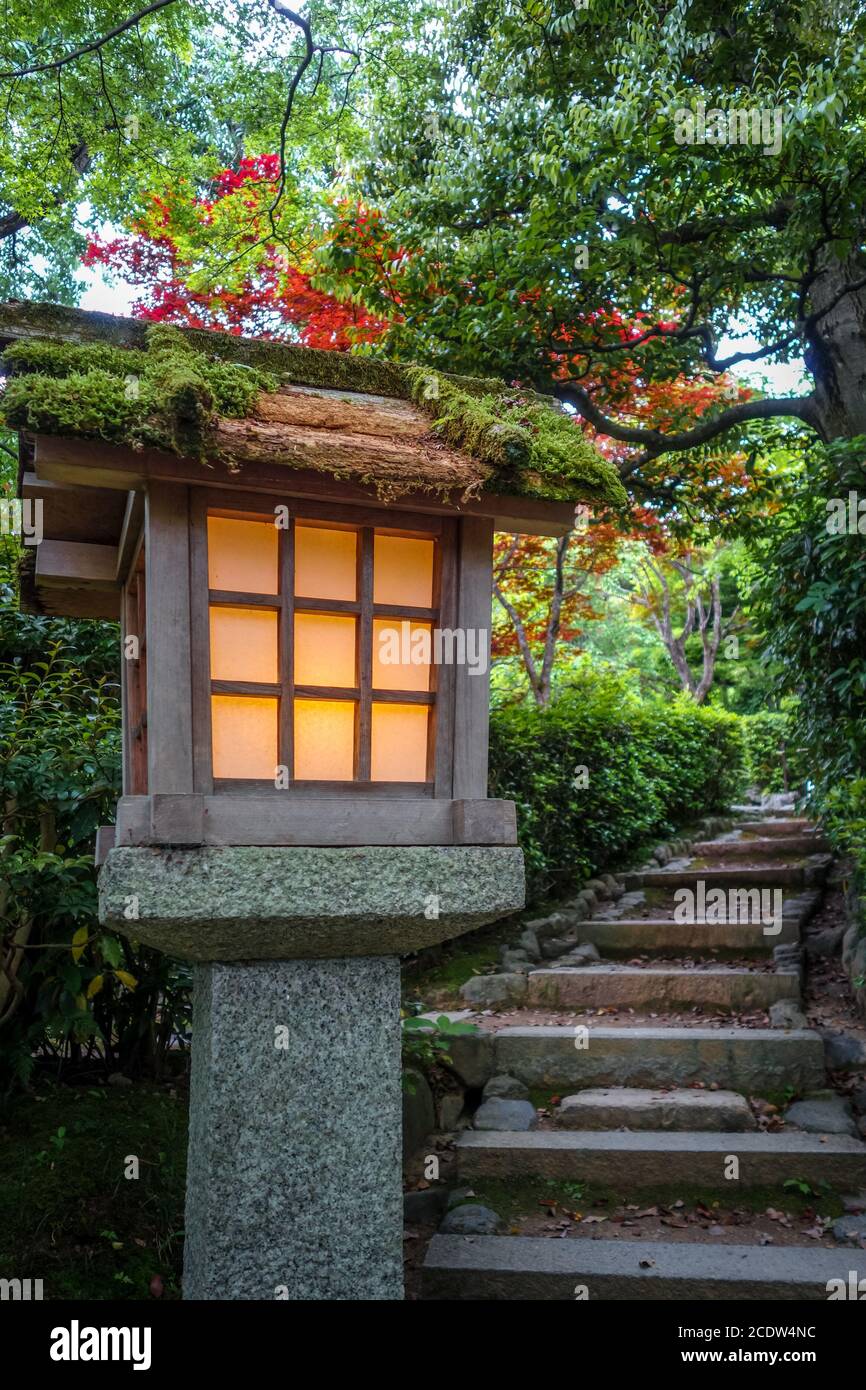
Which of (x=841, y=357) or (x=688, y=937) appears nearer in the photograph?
(x=841, y=357)

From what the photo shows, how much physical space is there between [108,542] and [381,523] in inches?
46.1

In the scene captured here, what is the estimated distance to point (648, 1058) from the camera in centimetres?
541

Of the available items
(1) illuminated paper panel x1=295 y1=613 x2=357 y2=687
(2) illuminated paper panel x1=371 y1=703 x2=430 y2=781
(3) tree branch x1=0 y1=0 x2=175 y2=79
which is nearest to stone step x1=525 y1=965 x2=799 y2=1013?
(2) illuminated paper panel x1=371 y1=703 x2=430 y2=781

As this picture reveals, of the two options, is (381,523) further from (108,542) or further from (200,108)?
(200,108)

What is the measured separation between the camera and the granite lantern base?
2.68m

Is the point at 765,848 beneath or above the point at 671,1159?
above

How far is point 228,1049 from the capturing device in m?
2.79

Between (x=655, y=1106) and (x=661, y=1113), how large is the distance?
4cm

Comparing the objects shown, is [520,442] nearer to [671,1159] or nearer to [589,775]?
[671,1159]

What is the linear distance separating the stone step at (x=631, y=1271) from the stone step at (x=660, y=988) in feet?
7.03

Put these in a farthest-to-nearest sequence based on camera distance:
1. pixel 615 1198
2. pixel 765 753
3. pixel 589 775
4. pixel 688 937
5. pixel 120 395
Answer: pixel 765 753
pixel 589 775
pixel 688 937
pixel 615 1198
pixel 120 395

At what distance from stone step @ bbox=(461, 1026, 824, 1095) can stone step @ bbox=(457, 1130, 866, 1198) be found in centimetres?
48

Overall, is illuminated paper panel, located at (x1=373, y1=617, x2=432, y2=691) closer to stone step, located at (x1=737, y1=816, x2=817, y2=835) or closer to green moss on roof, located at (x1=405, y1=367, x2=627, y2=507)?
green moss on roof, located at (x1=405, y1=367, x2=627, y2=507)

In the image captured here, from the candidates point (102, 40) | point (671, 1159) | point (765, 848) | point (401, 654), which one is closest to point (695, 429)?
point (765, 848)
